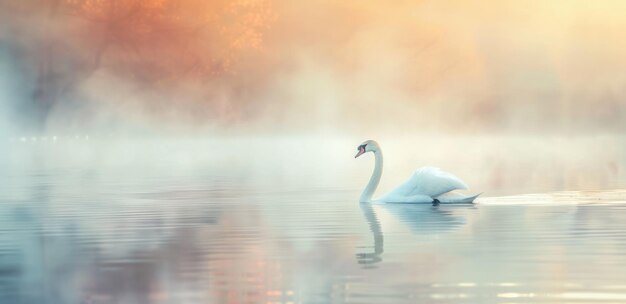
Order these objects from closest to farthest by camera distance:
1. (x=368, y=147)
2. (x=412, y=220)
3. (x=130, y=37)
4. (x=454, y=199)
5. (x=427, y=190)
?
1. (x=412, y=220)
2. (x=427, y=190)
3. (x=454, y=199)
4. (x=368, y=147)
5. (x=130, y=37)

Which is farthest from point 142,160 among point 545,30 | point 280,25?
point 545,30

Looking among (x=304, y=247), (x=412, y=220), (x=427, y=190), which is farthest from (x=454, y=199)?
(x=304, y=247)

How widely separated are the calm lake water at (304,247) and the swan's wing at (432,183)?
0.30 m

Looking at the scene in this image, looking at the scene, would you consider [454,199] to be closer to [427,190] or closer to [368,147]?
[427,190]

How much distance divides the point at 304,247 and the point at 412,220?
3.86 meters

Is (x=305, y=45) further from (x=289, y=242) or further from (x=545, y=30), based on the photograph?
(x=289, y=242)

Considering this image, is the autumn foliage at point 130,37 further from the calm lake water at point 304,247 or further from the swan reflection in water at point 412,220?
the swan reflection in water at point 412,220

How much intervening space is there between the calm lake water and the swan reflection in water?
35 mm

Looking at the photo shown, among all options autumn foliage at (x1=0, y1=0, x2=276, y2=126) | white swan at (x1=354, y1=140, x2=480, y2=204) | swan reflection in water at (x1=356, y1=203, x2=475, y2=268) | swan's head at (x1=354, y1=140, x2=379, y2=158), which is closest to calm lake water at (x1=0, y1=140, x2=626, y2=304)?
swan reflection in water at (x1=356, y1=203, x2=475, y2=268)

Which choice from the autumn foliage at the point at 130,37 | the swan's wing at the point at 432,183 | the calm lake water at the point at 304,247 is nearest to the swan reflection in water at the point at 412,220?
the calm lake water at the point at 304,247

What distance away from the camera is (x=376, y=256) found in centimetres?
1609

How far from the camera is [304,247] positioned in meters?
17.3

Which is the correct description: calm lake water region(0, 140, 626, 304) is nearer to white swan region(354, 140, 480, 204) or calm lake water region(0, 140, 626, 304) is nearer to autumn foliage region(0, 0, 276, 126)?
white swan region(354, 140, 480, 204)

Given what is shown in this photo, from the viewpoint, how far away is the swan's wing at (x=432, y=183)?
23328 mm
